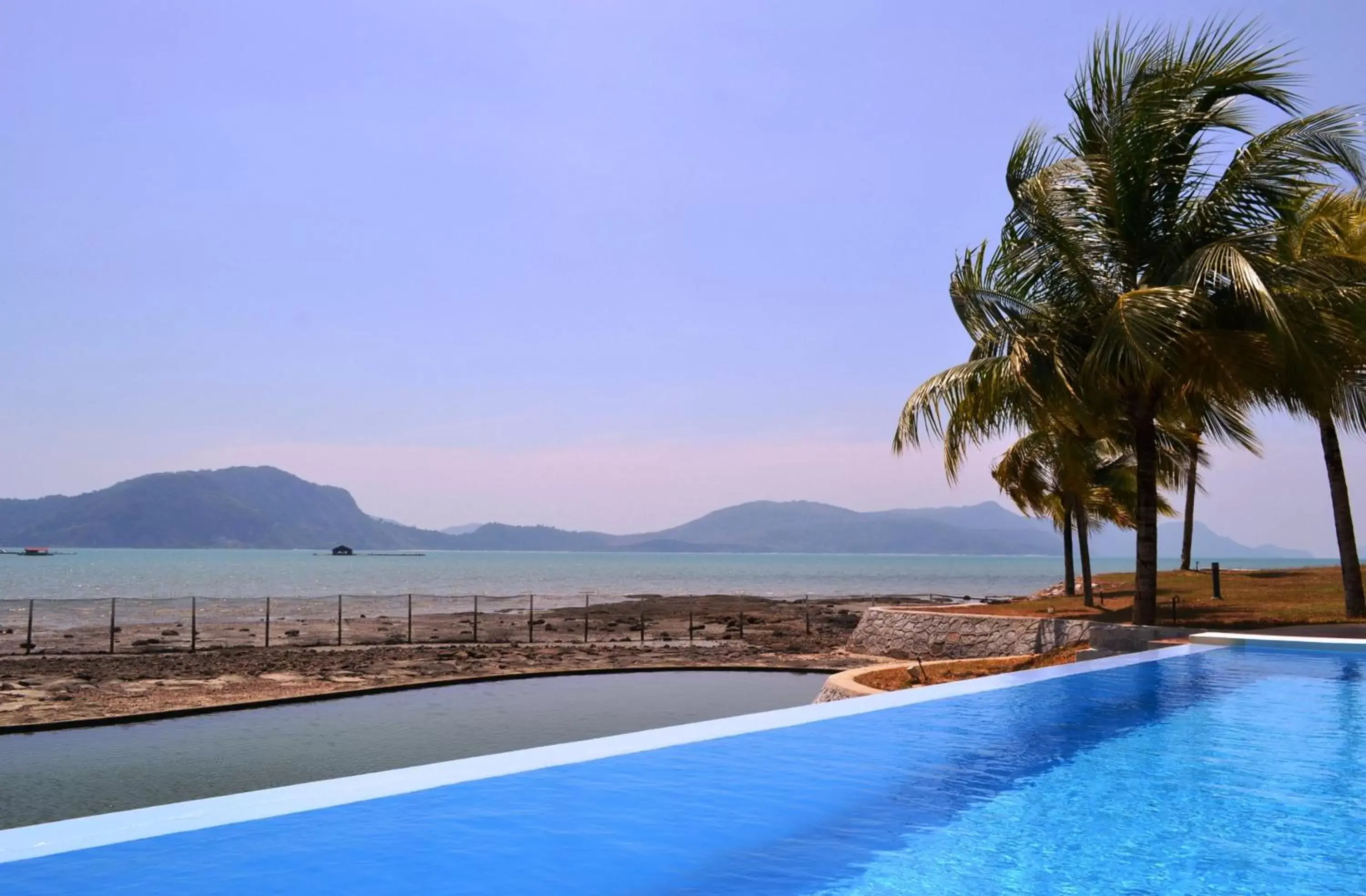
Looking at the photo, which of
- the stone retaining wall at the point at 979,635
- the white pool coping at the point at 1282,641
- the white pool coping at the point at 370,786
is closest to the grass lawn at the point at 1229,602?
the stone retaining wall at the point at 979,635

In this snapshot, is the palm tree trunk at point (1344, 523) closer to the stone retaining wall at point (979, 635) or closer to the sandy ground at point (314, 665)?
the stone retaining wall at point (979, 635)

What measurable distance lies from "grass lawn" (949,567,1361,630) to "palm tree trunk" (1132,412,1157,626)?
1.77m

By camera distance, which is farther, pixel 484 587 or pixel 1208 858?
pixel 484 587

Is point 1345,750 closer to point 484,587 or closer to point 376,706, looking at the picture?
point 376,706

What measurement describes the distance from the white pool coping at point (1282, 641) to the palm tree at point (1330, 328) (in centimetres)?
343

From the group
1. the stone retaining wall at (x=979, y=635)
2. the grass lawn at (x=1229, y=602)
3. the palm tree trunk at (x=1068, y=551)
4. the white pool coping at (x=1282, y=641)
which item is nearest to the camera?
the white pool coping at (x=1282, y=641)

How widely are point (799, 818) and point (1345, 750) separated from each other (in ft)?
17.9

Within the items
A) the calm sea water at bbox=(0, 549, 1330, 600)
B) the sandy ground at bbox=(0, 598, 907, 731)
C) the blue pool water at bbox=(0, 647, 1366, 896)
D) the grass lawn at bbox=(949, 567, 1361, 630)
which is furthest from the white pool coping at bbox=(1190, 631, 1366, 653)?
the calm sea water at bbox=(0, 549, 1330, 600)

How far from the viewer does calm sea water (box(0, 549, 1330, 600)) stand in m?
76.4

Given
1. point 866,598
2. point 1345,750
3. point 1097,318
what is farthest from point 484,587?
point 1345,750

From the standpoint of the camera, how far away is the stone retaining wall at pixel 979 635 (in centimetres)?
1499

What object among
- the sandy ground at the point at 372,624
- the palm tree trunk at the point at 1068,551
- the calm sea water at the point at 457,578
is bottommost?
the calm sea water at the point at 457,578

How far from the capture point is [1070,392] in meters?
15.2

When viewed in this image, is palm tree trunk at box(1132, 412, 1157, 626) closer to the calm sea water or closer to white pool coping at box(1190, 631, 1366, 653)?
white pool coping at box(1190, 631, 1366, 653)
